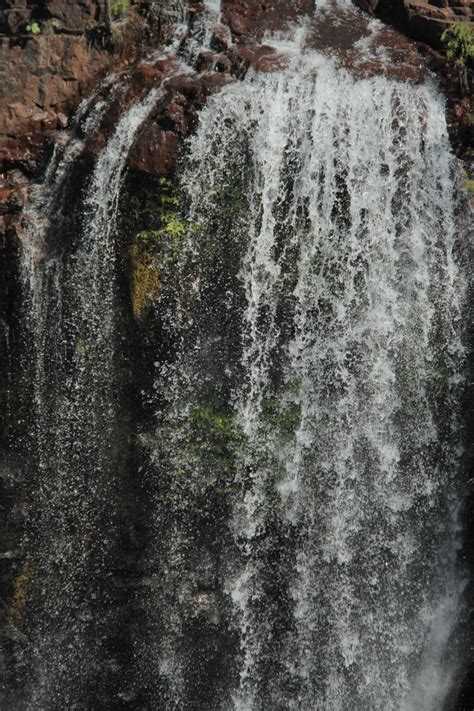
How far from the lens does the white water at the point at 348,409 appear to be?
19.0ft

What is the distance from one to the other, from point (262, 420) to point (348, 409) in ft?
2.41

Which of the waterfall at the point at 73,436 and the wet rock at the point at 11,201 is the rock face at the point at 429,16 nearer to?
the waterfall at the point at 73,436

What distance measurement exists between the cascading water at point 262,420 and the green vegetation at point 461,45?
0.84 metres

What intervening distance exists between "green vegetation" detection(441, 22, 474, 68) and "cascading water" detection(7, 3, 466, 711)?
2.75 ft

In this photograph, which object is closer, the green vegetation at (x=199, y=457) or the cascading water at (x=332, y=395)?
the cascading water at (x=332, y=395)

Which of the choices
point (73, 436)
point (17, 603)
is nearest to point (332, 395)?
point (73, 436)

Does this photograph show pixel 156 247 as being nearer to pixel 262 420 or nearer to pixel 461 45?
pixel 262 420

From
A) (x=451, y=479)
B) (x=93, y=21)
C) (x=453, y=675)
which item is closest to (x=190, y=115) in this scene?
(x=93, y=21)

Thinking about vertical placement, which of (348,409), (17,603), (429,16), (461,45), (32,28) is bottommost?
(17,603)

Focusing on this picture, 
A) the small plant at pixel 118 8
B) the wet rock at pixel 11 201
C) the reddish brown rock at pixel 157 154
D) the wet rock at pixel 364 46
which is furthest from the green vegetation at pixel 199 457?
the small plant at pixel 118 8

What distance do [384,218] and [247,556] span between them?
3.11 m

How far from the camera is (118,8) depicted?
6914mm

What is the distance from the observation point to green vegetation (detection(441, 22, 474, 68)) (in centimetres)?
643

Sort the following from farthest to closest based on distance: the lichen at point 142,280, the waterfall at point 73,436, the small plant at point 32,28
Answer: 1. the small plant at point 32,28
2. the waterfall at point 73,436
3. the lichen at point 142,280
